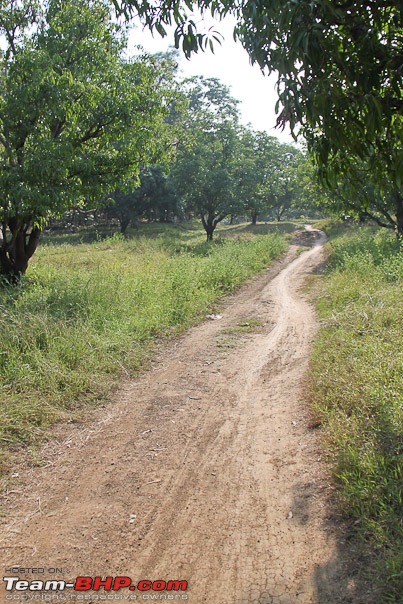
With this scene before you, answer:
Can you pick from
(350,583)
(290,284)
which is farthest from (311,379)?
(290,284)

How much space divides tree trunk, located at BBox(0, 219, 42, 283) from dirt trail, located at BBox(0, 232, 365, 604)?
627 centimetres

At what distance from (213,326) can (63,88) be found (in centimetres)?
575

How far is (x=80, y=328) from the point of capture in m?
6.88

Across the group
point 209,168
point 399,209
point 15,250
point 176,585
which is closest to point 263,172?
point 209,168

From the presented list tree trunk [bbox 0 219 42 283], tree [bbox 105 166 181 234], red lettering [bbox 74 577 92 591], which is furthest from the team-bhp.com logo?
tree [bbox 105 166 181 234]

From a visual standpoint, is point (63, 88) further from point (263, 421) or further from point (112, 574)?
point (112, 574)

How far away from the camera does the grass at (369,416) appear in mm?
2875

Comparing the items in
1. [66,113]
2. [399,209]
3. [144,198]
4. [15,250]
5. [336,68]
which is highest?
[144,198]

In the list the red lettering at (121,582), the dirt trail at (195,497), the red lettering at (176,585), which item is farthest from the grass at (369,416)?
the red lettering at (121,582)

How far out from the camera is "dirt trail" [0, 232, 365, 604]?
9.30ft

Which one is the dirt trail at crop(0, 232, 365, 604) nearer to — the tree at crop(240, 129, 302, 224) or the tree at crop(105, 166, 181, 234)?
the tree at crop(240, 129, 302, 224)

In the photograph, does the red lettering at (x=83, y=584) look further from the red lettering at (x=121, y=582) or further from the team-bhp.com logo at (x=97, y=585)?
the red lettering at (x=121, y=582)

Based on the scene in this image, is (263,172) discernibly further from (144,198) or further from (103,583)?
(103,583)

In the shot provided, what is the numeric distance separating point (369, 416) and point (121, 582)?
8.97 ft
